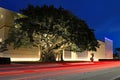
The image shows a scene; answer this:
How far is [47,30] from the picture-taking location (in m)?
Result: 51.0

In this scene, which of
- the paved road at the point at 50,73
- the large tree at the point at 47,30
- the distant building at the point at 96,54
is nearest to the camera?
the paved road at the point at 50,73

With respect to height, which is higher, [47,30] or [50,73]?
[47,30]

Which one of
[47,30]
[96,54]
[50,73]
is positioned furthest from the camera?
[96,54]

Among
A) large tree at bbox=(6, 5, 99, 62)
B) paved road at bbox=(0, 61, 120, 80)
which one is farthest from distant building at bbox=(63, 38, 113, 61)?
paved road at bbox=(0, 61, 120, 80)

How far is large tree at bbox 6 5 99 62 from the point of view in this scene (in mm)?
51281

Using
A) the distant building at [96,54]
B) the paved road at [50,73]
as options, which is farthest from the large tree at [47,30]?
the distant building at [96,54]

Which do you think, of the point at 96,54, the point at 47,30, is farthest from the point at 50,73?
the point at 96,54

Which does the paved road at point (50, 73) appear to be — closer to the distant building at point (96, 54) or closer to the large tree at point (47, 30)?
the large tree at point (47, 30)

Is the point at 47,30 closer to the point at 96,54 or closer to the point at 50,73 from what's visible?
the point at 50,73

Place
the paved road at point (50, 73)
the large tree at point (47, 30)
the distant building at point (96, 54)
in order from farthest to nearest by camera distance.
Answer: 1. the distant building at point (96, 54)
2. the large tree at point (47, 30)
3. the paved road at point (50, 73)

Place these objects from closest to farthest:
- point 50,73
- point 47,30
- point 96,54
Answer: point 50,73 < point 47,30 < point 96,54

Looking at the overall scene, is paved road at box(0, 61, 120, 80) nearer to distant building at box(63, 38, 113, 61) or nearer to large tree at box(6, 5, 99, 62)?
large tree at box(6, 5, 99, 62)

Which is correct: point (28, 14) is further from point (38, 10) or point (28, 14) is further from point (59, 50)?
point (59, 50)

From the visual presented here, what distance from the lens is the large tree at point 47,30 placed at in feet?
168
